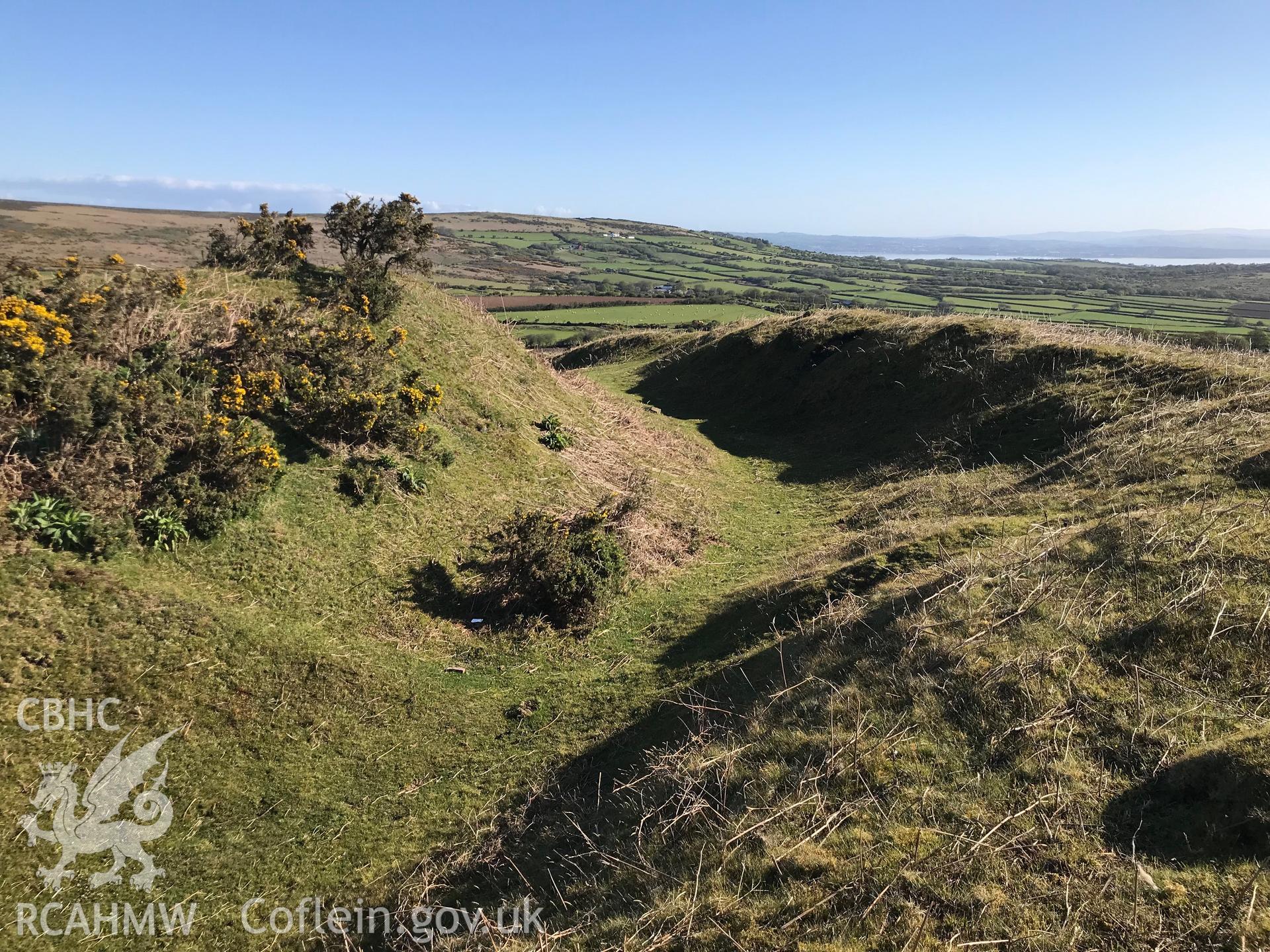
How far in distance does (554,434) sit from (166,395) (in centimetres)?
983

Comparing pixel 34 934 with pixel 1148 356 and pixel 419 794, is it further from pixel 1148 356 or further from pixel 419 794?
pixel 1148 356

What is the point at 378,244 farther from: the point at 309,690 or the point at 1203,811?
the point at 1203,811

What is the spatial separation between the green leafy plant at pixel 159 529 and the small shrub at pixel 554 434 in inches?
384

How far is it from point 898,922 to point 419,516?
11438mm

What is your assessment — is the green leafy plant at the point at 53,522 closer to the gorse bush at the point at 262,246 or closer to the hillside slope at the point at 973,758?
the hillside slope at the point at 973,758

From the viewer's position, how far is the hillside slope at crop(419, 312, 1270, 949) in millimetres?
4469

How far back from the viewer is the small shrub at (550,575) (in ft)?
38.8

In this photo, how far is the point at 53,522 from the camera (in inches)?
356

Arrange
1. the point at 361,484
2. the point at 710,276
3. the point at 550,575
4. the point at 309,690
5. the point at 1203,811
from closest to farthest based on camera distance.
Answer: the point at 1203,811, the point at 309,690, the point at 550,575, the point at 361,484, the point at 710,276

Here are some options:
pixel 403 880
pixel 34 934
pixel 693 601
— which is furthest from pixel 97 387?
pixel 693 601

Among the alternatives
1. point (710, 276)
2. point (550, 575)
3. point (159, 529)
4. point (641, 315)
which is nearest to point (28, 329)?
point (159, 529)

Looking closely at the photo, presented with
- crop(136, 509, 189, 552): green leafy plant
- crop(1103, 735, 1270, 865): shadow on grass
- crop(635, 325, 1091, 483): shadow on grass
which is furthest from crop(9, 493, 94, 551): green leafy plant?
crop(635, 325, 1091, 483): shadow on grass

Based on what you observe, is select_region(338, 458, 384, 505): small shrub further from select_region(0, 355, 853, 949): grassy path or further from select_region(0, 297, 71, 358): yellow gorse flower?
select_region(0, 297, 71, 358): yellow gorse flower

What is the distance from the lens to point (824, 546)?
Answer: 14758 mm
